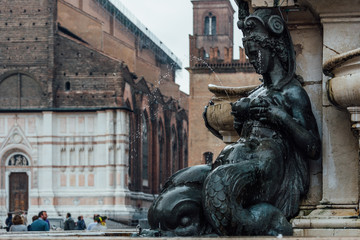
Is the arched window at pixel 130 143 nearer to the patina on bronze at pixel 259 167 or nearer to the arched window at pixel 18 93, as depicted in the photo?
the arched window at pixel 18 93

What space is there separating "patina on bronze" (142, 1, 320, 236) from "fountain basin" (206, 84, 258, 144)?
32.9 inches

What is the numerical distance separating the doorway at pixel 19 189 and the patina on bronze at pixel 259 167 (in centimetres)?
3976

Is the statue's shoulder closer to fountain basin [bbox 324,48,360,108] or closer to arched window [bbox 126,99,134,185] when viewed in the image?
fountain basin [bbox 324,48,360,108]

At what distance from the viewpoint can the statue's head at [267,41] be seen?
14.5ft

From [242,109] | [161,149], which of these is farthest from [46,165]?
[242,109]

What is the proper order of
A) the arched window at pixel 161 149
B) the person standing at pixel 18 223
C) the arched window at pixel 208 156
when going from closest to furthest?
1. the person standing at pixel 18 223
2. the arched window at pixel 208 156
3. the arched window at pixel 161 149

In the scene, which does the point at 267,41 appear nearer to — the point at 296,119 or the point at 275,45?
the point at 275,45

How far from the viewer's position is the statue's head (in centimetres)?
441

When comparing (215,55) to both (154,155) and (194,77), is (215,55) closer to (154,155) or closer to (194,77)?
(194,77)

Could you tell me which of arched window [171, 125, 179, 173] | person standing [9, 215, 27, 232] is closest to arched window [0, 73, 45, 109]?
arched window [171, 125, 179, 173]

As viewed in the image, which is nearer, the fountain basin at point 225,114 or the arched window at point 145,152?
the fountain basin at point 225,114

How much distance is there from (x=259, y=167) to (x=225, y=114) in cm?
129

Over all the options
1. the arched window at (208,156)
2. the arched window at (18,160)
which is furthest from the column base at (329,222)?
the arched window at (208,156)

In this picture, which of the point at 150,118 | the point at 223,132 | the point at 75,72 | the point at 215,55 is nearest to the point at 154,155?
the point at 150,118
